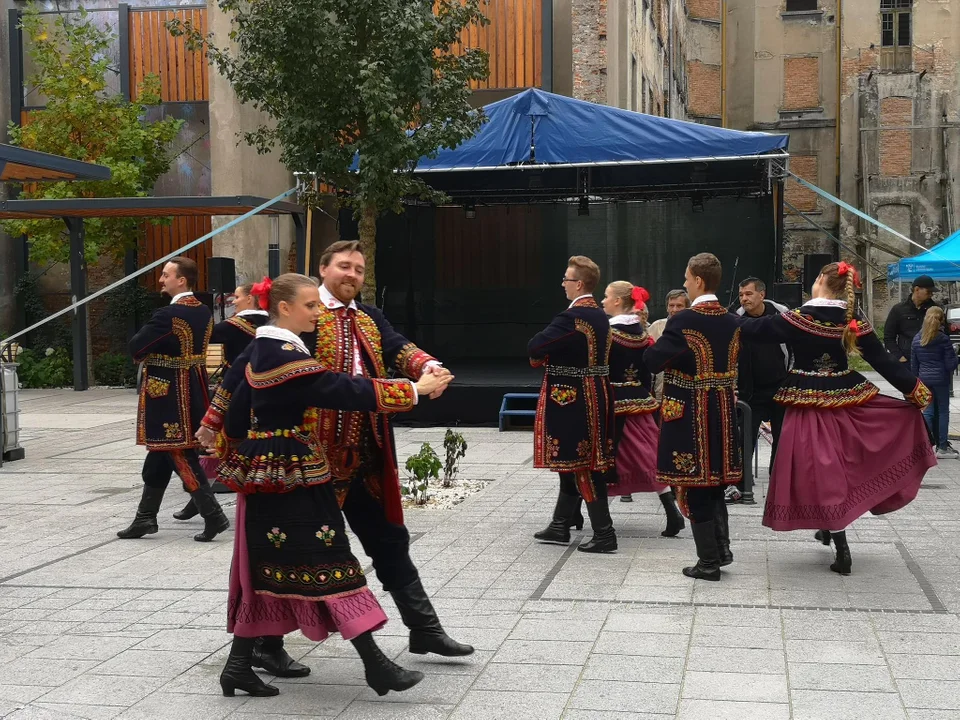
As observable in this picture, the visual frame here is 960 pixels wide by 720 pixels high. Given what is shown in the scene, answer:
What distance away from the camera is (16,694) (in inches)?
190

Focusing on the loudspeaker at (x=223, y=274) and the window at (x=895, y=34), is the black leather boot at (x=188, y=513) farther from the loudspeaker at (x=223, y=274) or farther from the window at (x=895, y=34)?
the window at (x=895, y=34)

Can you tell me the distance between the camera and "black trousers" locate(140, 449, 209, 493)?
823 centimetres

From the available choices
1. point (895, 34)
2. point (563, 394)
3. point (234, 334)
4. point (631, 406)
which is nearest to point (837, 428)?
point (563, 394)

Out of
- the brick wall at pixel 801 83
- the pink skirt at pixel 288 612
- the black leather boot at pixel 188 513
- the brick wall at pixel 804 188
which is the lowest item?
the black leather boot at pixel 188 513

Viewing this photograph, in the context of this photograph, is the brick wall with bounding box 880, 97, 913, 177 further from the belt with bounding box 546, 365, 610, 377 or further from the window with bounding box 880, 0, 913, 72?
the belt with bounding box 546, 365, 610, 377

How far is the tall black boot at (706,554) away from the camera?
6766 mm

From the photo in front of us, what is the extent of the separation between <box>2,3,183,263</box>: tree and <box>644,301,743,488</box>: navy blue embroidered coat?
17636 mm

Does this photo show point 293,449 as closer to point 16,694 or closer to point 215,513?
A: point 16,694

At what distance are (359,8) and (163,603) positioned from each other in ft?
25.9

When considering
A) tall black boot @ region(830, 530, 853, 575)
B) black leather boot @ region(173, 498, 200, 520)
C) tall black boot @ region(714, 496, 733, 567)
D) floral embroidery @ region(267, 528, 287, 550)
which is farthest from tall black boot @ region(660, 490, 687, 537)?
floral embroidery @ region(267, 528, 287, 550)

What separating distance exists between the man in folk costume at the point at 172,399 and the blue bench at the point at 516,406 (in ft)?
22.0

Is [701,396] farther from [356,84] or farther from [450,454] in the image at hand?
[356,84]

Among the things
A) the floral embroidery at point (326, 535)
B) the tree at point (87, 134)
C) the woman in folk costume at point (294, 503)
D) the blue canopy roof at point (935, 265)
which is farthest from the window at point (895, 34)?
the floral embroidery at point (326, 535)

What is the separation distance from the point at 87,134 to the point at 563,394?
18.1 meters
